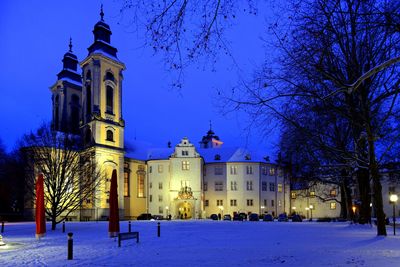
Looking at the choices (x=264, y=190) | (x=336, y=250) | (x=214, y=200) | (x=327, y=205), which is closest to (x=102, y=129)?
(x=214, y=200)

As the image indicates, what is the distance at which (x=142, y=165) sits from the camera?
84938 mm

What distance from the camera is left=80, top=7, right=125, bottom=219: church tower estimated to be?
71.2 metres

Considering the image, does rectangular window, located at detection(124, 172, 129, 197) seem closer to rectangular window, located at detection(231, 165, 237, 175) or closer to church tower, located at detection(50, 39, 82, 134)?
church tower, located at detection(50, 39, 82, 134)

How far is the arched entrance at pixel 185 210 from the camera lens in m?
82.2

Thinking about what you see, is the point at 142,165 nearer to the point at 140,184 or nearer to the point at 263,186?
the point at 140,184

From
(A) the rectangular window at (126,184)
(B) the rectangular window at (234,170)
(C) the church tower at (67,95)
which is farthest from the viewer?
(B) the rectangular window at (234,170)

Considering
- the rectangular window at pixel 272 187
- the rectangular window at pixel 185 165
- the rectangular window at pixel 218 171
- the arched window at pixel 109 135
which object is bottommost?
the rectangular window at pixel 272 187

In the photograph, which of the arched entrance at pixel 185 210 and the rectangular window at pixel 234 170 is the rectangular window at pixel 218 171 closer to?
the rectangular window at pixel 234 170

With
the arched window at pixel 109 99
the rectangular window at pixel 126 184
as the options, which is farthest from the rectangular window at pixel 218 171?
the arched window at pixel 109 99

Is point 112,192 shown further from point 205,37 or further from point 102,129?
point 102,129

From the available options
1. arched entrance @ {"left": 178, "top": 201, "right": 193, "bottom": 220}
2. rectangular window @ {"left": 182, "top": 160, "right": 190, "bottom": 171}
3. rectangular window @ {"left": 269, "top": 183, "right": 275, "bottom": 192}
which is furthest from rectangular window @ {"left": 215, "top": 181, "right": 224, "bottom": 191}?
rectangular window @ {"left": 269, "top": 183, "right": 275, "bottom": 192}

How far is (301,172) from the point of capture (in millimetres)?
43844

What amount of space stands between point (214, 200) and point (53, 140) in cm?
4635

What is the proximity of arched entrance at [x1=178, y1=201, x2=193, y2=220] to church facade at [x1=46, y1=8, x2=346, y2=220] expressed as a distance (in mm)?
36
